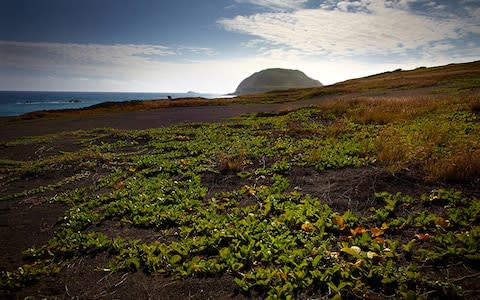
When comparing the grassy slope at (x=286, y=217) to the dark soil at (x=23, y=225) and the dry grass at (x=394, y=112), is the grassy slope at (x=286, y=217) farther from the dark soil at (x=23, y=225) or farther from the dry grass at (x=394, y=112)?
→ the dry grass at (x=394, y=112)

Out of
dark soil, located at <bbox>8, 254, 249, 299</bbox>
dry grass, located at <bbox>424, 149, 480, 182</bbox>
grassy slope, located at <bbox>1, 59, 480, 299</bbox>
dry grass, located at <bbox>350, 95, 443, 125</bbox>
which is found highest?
dry grass, located at <bbox>350, 95, 443, 125</bbox>

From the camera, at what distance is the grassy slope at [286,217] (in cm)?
423

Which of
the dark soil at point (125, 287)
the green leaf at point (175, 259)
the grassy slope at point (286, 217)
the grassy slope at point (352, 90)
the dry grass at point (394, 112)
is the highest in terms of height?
the grassy slope at point (352, 90)

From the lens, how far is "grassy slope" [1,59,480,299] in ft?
13.9

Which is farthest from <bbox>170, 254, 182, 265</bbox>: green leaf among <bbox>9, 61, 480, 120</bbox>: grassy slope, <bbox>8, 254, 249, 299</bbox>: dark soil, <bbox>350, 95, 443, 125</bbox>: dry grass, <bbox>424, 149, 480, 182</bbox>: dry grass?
<bbox>9, 61, 480, 120</bbox>: grassy slope

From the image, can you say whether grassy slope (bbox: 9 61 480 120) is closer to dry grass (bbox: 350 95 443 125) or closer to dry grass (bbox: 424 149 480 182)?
dry grass (bbox: 350 95 443 125)

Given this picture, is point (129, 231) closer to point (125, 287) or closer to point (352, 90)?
point (125, 287)

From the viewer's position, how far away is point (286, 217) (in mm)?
5992

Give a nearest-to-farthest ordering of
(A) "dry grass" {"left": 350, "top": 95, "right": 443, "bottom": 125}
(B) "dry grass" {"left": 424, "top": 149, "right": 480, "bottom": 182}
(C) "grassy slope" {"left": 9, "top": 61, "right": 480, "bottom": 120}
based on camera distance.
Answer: (B) "dry grass" {"left": 424, "top": 149, "right": 480, "bottom": 182}
(A) "dry grass" {"left": 350, "top": 95, "right": 443, "bottom": 125}
(C) "grassy slope" {"left": 9, "top": 61, "right": 480, "bottom": 120}

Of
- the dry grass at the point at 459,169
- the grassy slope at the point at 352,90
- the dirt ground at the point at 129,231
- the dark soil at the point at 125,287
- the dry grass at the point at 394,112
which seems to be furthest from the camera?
the grassy slope at the point at 352,90

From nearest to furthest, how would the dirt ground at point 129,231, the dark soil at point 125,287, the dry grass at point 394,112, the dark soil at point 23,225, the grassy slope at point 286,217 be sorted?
the grassy slope at point 286,217 < the dark soil at point 125,287 < the dirt ground at point 129,231 < the dark soil at point 23,225 < the dry grass at point 394,112

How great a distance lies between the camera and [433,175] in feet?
23.0

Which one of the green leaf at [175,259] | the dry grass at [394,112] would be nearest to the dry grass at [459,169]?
the green leaf at [175,259]

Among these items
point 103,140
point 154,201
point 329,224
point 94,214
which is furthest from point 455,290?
point 103,140
